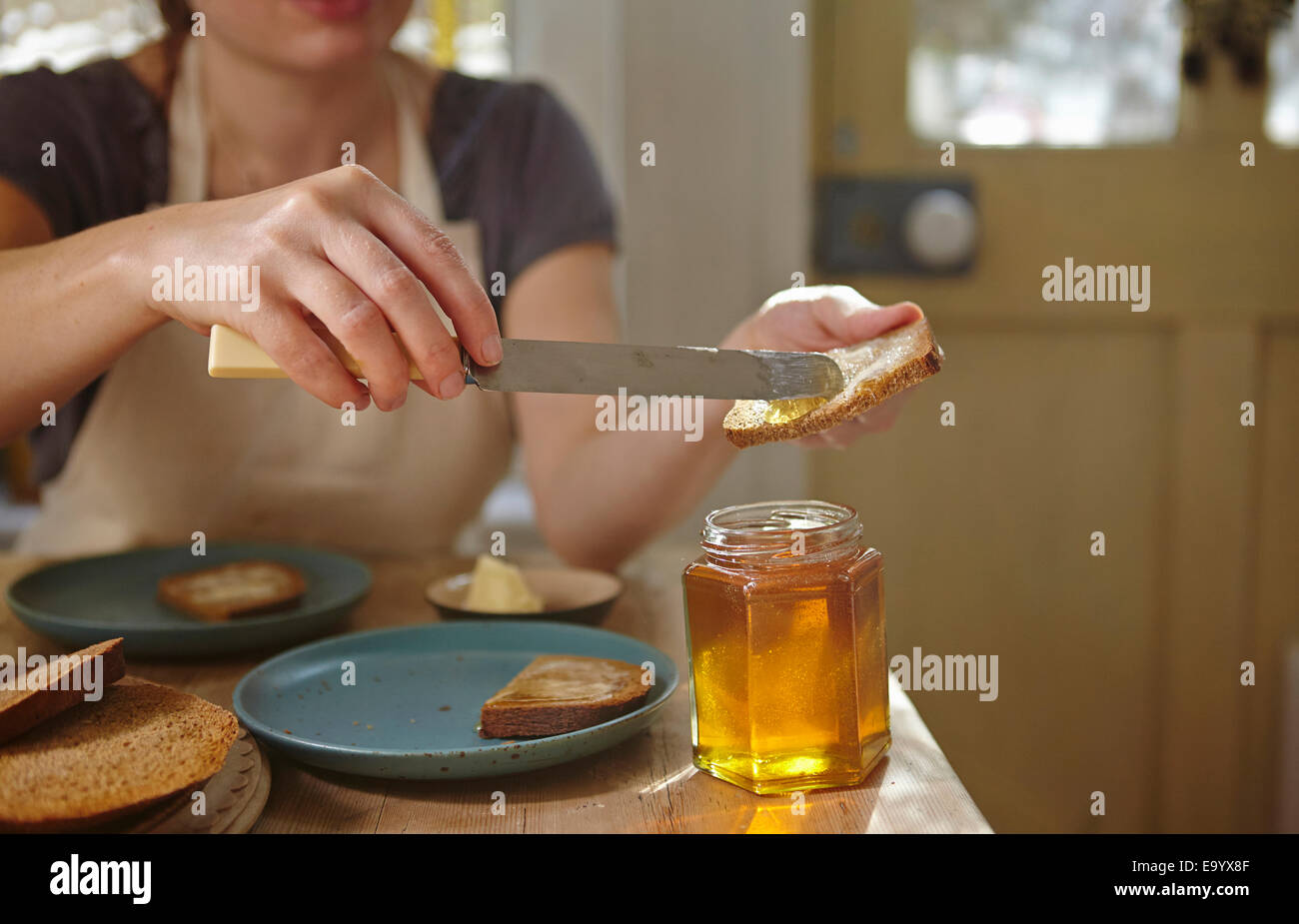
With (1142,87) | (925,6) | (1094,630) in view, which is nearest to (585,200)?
(925,6)

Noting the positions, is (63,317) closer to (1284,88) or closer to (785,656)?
(785,656)

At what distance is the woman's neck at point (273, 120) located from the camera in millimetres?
1396

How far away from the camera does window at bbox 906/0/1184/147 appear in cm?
182

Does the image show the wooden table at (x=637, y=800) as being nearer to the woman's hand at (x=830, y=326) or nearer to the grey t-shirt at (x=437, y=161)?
the woman's hand at (x=830, y=326)

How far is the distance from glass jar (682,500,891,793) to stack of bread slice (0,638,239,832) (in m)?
0.29

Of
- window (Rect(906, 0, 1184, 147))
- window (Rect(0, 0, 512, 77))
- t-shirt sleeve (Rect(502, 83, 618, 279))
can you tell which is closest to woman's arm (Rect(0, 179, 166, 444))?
t-shirt sleeve (Rect(502, 83, 618, 279))

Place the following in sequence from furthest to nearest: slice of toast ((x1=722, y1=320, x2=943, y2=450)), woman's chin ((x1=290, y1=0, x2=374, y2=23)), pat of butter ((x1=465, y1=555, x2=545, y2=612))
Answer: woman's chin ((x1=290, y1=0, x2=374, y2=23)), pat of butter ((x1=465, y1=555, x2=545, y2=612)), slice of toast ((x1=722, y1=320, x2=943, y2=450))

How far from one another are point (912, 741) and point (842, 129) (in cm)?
133

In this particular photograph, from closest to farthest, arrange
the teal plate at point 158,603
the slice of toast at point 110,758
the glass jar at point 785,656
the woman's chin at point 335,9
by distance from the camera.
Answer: the slice of toast at point 110,758, the glass jar at point 785,656, the teal plate at point 158,603, the woman's chin at point 335,9

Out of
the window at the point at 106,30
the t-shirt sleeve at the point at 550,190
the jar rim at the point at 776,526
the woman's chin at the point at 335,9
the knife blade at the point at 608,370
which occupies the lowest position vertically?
the jar rim at the point at 776,526

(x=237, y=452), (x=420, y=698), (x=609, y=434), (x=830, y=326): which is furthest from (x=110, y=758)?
(x=237, y=452)

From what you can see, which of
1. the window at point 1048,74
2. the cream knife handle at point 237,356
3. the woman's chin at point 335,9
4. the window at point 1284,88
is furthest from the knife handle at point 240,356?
the window at point 1284,88

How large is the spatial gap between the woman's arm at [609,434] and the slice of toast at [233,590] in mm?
344

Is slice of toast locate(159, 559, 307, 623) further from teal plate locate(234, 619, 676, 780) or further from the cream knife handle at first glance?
the cream knife handle
